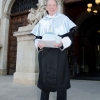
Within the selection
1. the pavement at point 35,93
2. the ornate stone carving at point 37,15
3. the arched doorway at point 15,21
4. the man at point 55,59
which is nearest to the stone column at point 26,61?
the ornate stone carving at point 37,15

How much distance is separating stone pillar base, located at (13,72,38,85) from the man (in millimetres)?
4355

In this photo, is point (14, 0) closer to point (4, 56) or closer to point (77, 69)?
point (4, 56)

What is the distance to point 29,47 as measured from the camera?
7.20 metres

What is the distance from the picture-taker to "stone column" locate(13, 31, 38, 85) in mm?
6977

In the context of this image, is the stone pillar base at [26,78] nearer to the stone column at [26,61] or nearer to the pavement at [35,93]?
the stone column at [26,61]

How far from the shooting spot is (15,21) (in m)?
12.7

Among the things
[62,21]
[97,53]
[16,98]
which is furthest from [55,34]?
[97,53]

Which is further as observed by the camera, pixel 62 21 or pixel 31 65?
pixel 31 65

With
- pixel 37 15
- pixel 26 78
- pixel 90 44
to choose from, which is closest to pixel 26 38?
pixel 37 15

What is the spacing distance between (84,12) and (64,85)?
42.3ft

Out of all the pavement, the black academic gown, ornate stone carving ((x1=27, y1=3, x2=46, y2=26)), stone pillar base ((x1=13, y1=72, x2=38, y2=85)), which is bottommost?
the pavement

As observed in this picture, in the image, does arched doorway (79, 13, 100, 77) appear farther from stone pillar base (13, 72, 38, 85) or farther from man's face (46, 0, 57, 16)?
man's face (46, 0, 57, 16)

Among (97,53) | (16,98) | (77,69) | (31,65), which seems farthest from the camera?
(97,53)

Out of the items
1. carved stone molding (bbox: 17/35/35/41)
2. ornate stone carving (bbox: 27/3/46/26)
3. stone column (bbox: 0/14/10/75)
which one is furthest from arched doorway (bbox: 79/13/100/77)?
carved stone molding (bbox: 17/35/35/41)
